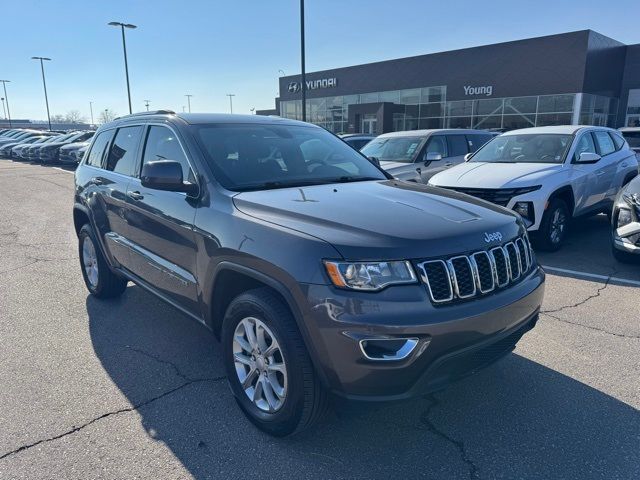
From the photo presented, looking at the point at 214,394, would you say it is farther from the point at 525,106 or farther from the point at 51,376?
the point at 525,106

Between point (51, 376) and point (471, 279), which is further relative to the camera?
point (51, 376)

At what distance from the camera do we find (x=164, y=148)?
371cm

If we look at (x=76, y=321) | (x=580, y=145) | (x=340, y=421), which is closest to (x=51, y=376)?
(x=76, y=321)

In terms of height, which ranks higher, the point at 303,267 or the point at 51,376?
the point at 303,267

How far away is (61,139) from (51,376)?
2616 centimetres

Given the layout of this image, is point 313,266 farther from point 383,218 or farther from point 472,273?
point 472,273

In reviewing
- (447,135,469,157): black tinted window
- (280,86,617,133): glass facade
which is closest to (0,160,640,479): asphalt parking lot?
(447,135,469,157): black tinted window

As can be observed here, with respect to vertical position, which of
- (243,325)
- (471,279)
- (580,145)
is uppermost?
(580,145)

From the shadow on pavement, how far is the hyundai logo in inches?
1739

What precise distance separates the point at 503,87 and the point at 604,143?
26272 millimetres

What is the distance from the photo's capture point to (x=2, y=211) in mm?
10977

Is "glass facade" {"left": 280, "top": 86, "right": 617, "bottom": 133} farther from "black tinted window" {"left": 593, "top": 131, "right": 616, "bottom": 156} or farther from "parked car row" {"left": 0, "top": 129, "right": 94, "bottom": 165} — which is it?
"black tinted window" {"left": 593, "top": 131, "right": 616, "bottom": 156}

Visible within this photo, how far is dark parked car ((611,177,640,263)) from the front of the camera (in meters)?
5.62

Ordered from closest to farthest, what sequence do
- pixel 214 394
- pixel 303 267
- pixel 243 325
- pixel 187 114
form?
pixel 303 267
pixel 243 325
pixel 214 394
pixel 187 114
